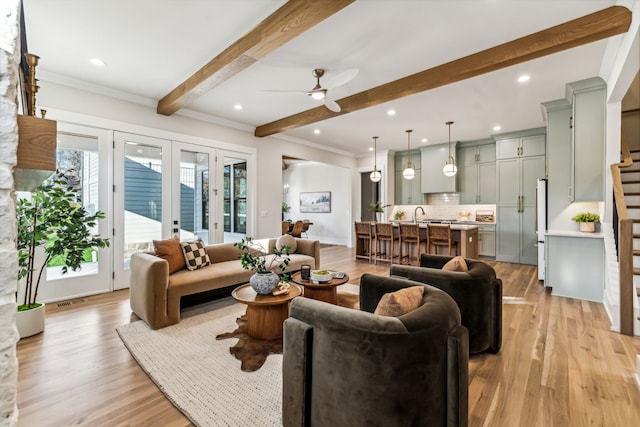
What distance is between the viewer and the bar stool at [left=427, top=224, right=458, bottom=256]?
17.6 feet

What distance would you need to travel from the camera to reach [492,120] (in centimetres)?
548

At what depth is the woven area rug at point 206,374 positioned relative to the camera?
174 cm

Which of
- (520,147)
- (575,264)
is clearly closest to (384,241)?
(575,264)

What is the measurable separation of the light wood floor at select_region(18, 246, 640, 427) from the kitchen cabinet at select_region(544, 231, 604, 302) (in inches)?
24.4

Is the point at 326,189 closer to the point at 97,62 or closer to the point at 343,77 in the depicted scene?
the point at 343,77

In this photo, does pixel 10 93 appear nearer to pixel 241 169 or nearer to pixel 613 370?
pixel 613 370

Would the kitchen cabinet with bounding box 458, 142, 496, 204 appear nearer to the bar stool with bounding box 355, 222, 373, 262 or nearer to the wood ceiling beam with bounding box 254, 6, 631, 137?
the bar stool with bounding box 355, 222, 373, 262

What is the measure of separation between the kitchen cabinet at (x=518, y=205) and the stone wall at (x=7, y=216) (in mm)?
7628

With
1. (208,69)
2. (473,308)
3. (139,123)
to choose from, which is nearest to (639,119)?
(473,308)

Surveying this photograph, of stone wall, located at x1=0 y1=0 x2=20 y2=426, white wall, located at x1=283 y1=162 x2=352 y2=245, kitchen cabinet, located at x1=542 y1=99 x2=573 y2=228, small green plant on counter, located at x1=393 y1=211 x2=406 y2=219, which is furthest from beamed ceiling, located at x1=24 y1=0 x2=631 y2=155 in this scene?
white wall, located at x1=283 y1=162 x2=352 y2=245

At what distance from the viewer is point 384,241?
6.56m

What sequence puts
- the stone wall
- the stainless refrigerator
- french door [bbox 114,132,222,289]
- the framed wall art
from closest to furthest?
the stone wall
french door [bbox 114,132,222,289]
the stainless refrigerator
the framed wall art

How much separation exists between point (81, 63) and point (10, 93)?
3.12 metres

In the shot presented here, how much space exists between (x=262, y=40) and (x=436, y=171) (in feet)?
20.2
